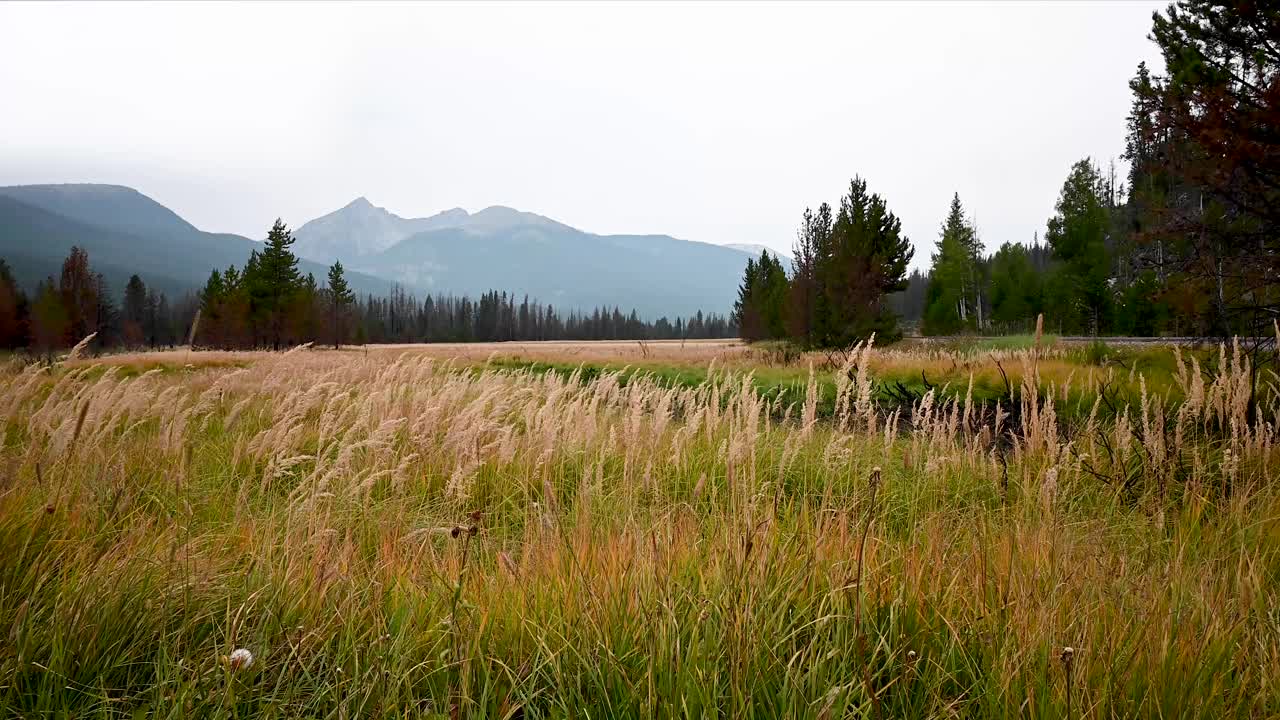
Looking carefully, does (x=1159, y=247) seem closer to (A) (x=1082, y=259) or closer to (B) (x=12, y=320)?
(A) (x=1082, y=259)

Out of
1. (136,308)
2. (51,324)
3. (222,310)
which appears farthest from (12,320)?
(136,308)

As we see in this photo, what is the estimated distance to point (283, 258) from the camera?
45062 millimetres

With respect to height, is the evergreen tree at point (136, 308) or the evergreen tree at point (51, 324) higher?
the evergreen tree at point (136, 308)

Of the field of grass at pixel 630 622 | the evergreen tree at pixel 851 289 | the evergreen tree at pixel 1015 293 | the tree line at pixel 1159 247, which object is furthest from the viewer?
the evergreen tree at pixel 1015 293

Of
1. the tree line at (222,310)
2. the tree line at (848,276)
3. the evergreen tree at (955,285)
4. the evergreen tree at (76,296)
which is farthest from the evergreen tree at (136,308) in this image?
the evergreen tree at (955,285)

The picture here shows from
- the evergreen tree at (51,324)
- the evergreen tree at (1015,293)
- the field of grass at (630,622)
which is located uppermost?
the evergreen tree at (1015,293)

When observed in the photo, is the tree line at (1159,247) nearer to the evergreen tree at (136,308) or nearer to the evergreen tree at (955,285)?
the evergreen tree at (955,285)

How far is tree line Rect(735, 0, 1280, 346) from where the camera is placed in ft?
25.5

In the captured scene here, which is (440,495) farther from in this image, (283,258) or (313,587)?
(283,258)

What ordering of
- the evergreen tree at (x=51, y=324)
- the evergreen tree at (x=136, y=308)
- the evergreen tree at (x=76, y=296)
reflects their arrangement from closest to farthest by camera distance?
the evergreen tree at (x=51, y=324)
the evergreen tree at (x=76, y=296)
the evergreen tree at (x=136, y=308)

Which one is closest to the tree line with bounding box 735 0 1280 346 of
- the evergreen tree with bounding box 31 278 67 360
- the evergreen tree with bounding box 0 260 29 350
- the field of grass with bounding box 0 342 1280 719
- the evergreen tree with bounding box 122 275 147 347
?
the field of grass with bounding box 0 342 1280 719

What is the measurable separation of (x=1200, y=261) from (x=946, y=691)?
10.7 meters

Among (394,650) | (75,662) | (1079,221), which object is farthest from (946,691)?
(1079,221)

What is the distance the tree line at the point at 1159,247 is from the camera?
7766 millimetres
